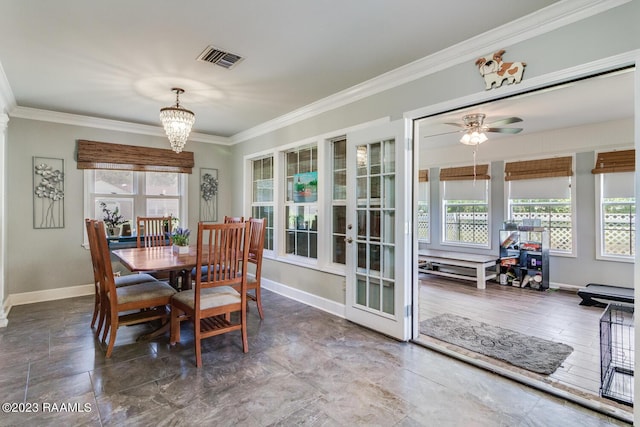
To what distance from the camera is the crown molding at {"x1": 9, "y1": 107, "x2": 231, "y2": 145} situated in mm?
4129

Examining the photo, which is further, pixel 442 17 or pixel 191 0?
pixel 442 17

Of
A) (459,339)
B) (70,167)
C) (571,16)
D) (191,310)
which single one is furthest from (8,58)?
(459,339)

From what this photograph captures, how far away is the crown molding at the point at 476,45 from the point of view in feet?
6.57

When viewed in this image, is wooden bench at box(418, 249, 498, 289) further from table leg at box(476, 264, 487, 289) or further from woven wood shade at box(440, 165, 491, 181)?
woven wood shade at box(440, 165, 491, 181)

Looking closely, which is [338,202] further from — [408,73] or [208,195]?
[208,195]

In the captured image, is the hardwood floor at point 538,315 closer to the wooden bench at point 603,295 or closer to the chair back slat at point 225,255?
the wooden bench at point 603,295

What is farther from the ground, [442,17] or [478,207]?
[442,17]

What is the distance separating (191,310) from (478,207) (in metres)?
5.52

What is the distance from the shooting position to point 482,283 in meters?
5.22

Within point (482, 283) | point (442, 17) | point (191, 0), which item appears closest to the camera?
point (191, 0)

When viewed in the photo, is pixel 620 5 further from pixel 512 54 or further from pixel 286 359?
pixel 286 359

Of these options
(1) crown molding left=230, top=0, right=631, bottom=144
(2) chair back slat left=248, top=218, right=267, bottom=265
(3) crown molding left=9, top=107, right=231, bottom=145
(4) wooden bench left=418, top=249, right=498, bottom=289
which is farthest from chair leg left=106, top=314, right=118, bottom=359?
(4) wooden bench left=418, top=249, right=498, bottom=289

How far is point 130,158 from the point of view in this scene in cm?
486

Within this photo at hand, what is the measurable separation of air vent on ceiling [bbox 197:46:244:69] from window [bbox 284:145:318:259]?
1.64m
